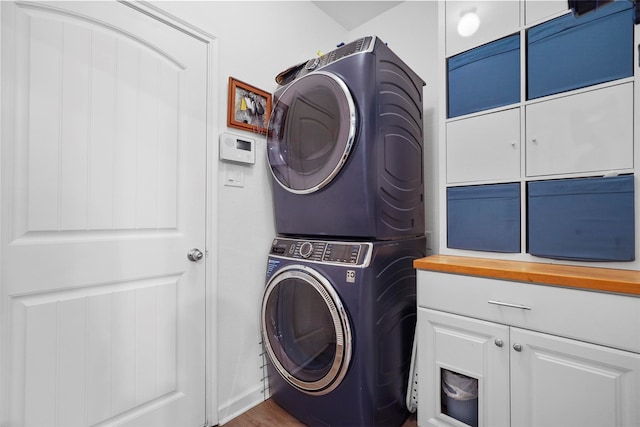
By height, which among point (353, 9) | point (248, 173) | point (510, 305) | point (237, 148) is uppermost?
point (353, 9)

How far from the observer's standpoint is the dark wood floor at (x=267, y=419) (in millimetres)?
1549

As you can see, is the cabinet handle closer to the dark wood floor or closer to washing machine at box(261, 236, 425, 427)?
washing machine at box(261, 236, 425, 427)

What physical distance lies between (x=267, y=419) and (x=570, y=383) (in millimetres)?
1394

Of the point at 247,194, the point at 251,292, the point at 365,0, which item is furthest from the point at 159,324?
the point at 365,0

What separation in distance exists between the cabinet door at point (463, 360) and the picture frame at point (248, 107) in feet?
4.38

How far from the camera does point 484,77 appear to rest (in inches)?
55.7

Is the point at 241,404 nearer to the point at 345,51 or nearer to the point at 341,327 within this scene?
the point at 341,327

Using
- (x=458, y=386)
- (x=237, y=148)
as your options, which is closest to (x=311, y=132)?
(x=237, y=148)

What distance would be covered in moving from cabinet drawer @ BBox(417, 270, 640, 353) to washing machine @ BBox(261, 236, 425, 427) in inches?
8.3

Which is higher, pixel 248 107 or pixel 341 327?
pixel 248 107

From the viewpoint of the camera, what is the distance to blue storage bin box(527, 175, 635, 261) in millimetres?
1085

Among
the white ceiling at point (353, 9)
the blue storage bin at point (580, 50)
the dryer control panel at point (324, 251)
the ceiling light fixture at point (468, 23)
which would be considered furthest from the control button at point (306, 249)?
the white ceiling at point (353, 9)

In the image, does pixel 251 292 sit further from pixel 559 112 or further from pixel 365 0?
pixel 365 0

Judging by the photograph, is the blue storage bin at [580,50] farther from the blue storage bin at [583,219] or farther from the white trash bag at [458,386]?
the white trash bag at [458,386]
